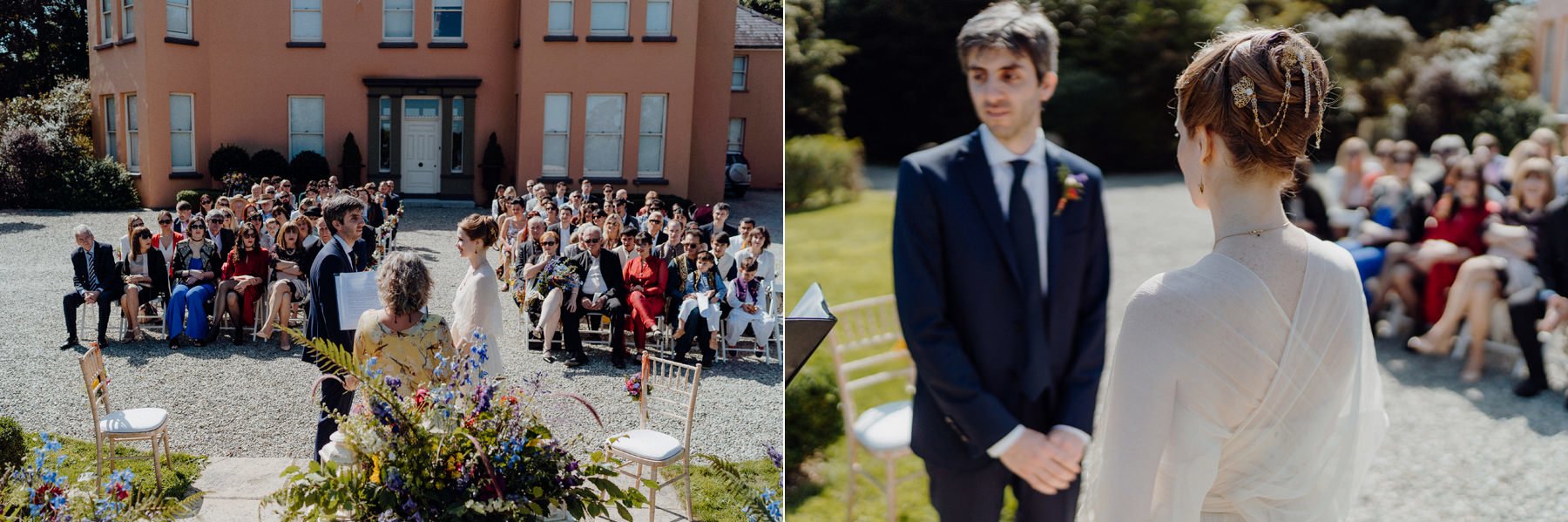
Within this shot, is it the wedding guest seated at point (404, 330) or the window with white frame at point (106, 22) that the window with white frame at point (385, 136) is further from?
the window with white frame at point (106, 22)

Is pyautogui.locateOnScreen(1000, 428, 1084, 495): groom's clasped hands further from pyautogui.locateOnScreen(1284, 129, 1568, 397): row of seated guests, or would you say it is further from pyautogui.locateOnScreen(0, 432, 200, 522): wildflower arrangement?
pyautogui.locateOnScreen(1284, 129, 1568, 397): row of seated guests

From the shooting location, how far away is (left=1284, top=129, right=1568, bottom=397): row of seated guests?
17.3 feet

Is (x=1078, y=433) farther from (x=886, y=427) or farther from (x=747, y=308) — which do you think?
(x=747, y=308)

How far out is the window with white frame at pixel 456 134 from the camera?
3.89 m

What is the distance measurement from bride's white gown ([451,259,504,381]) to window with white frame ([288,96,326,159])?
2.18 feet

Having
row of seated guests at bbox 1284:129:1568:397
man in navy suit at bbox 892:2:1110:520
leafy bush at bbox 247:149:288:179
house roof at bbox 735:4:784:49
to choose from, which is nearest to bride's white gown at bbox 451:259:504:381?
leafy bush at bbox 247:149:288:179

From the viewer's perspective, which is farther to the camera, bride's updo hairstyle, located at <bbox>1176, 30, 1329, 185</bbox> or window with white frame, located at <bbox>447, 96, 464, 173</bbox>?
window with white frame, located at <bbox>447, 96, 464, 173</bbox>

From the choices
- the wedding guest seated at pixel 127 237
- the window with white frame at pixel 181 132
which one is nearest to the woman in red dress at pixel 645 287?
the window with white frame at pixel 181 132

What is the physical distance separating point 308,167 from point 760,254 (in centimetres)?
158

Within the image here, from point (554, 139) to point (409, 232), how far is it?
70cm

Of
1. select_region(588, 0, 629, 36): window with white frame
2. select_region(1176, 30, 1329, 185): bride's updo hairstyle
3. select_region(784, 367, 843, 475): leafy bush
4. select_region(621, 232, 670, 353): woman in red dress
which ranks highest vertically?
select_region(588, 0, 629, 36): window with white frame

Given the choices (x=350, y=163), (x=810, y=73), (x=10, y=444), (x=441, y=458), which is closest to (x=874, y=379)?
(x=810, y=73)

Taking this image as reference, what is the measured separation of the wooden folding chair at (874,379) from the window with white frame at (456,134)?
2.18 meters

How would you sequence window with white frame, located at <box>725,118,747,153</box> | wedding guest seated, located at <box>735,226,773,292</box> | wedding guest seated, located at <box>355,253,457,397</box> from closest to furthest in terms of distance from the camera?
wedding guest seated, located at <box>355,253,457,397</box> → window with white frame, located at <box>725,118,747,153</box> → wedding guest seated, located at <box>735,226,773,292</box>
